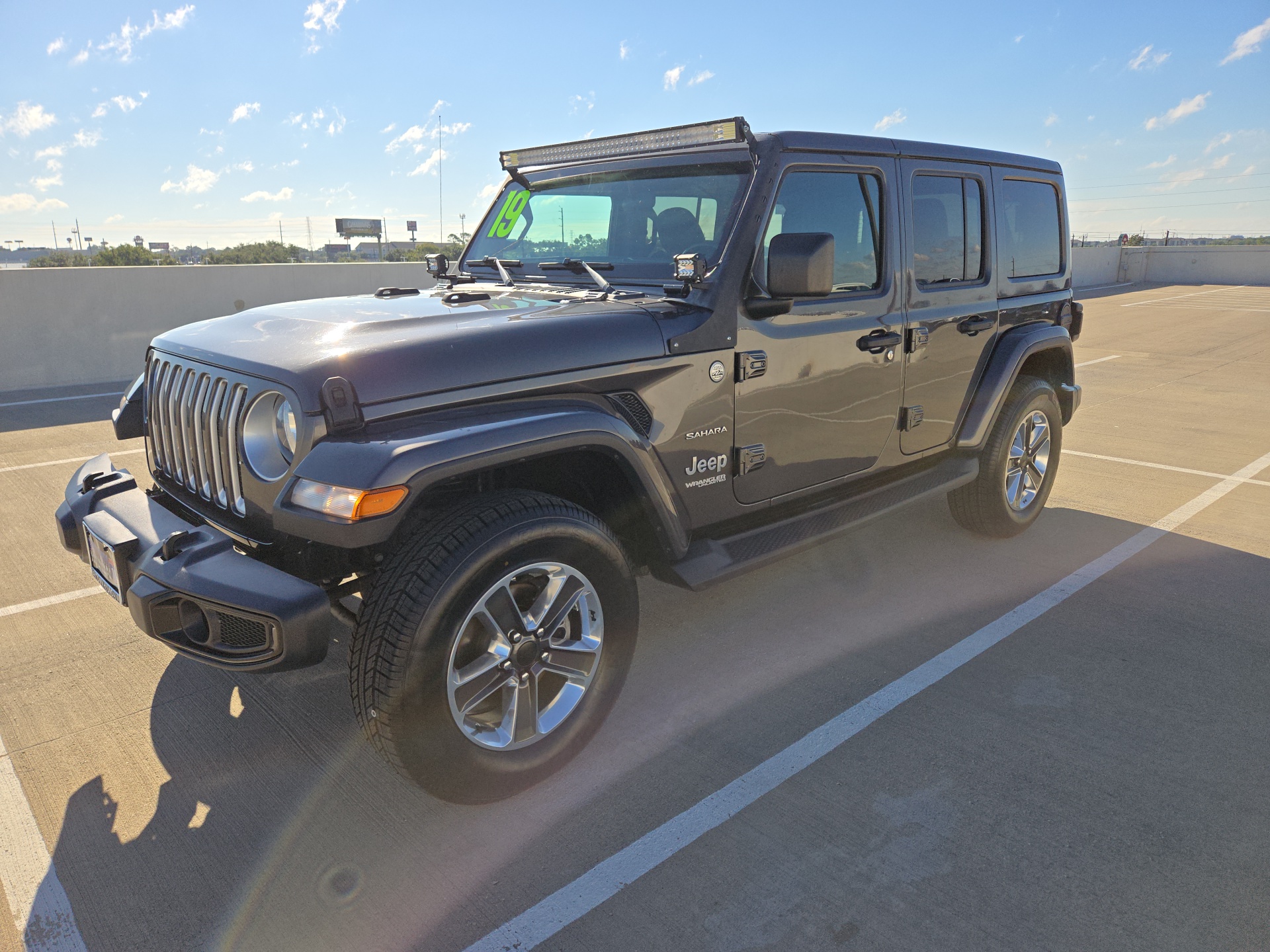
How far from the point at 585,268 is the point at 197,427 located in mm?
1535

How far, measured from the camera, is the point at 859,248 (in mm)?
3762

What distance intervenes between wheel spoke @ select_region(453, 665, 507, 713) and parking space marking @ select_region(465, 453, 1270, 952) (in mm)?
570

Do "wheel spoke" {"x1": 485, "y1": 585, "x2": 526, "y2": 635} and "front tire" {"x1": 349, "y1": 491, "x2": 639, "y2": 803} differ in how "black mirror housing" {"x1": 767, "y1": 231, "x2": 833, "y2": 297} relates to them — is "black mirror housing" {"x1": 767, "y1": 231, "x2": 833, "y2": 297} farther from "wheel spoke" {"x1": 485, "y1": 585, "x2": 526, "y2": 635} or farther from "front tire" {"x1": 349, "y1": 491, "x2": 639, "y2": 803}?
"wheel spoke" {"x1": 485, "y1": 585, "x2": 526, "y2": 635}

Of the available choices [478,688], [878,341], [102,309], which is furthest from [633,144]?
[102,309]

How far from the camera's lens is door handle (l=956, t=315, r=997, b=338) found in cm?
434

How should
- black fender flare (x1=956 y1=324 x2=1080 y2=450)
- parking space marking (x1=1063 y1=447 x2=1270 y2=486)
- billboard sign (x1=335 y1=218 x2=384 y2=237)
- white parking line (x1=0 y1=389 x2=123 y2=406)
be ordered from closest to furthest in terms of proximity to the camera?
black fender flare (x1=956 y1=324 x2=1080 y2=450) < parking space marking (x1=1063 y1=447 x2=1270 y2=486) < white parking line (x1=0 y1=389 x2=123 y2=406) < billboard sign (x1=335 y1=218 x2=384 y2=237)

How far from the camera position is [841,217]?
367cm

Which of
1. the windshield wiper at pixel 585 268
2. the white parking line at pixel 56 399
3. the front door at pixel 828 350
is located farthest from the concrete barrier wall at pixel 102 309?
the front door at pixel 828 350

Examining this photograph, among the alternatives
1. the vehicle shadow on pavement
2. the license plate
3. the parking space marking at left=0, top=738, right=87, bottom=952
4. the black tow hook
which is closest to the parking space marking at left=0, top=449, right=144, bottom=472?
the vehicle shadow on pavement

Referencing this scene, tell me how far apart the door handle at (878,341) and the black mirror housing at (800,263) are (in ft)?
2.21

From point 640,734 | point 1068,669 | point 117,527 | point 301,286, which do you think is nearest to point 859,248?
point 1068,669

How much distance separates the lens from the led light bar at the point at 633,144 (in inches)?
129

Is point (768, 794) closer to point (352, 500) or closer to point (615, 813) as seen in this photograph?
point (615, 813)

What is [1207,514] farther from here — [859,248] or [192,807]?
[192,807]
